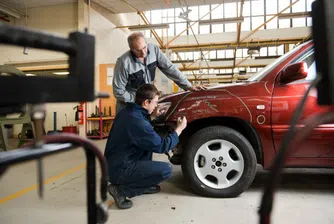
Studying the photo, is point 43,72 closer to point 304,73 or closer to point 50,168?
point 50,168

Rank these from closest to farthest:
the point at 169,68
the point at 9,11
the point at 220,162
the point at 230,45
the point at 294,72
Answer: the point at 294,72
the point at 220,162
the point at 169,68
the point at 9,11
the point at 230,45

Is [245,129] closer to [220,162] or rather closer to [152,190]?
[220,162]

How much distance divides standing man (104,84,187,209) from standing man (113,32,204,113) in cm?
42

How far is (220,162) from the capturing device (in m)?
2.34

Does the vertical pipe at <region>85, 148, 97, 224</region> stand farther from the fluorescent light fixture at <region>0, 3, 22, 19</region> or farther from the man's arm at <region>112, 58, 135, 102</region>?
the fluorescent light fixture at <region>0, 3, 22, 19</region>

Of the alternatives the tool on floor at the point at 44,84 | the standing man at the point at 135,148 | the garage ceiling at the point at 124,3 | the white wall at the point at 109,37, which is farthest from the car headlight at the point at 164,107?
the garage ceiling at the point at 124,3

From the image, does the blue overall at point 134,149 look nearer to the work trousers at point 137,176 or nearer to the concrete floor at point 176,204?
the work trousers at point 137,176

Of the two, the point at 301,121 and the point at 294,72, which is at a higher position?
the point at 294,72

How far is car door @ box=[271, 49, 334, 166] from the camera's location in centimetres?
221

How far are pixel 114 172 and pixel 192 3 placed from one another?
822 centimetres

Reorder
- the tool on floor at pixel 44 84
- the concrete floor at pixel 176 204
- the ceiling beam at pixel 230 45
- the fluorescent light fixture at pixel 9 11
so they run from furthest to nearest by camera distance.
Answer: the ceiling beam at pixel 230 45, the fluorescent light fixture at pixel 9 11, the concrete floor at pixel 176 204, the tool on floor at pixel 44 84

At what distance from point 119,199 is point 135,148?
0.46 metres

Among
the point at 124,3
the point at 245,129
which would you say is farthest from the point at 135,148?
the point at 124,3

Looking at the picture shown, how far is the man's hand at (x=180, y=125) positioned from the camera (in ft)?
7.41
